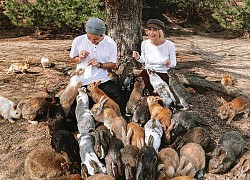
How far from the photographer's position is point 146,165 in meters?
2.96

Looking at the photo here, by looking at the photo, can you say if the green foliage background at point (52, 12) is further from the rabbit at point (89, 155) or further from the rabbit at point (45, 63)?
the rabbit at point (89, 155)

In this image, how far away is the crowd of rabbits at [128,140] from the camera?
3125 mm

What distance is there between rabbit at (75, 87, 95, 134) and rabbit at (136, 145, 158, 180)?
2.97 ft

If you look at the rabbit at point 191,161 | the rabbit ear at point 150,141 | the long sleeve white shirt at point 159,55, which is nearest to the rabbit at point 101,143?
the rabbit ear at point 150,141

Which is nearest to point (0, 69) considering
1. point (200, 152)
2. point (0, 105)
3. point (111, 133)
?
point (0, 105)

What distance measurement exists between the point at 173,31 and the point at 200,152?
9923 mm

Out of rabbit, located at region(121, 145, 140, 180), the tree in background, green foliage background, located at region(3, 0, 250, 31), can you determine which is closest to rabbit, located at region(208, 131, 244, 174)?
rabbit, located at region(121, 145, 140, 180)

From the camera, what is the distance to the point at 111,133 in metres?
3.56

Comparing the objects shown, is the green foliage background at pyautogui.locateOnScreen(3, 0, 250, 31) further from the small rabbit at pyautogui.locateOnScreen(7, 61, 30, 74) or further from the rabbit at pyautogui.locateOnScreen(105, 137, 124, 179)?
the rabbit at pyautogui.locateOnScreen(105, 137, 124, 179)

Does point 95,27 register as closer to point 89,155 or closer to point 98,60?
point 98,60

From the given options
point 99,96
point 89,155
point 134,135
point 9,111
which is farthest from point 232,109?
point 9,111

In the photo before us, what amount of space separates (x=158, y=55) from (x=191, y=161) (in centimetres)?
188

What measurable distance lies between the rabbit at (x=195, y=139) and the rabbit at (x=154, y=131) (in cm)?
20

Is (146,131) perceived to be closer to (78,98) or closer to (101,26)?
(78,98)
